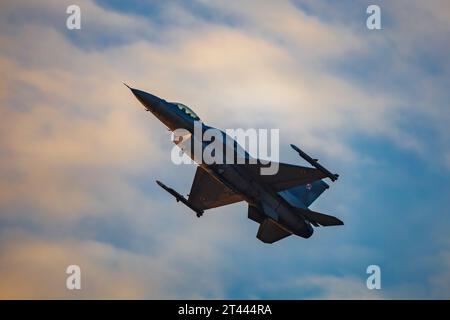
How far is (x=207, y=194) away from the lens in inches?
2734

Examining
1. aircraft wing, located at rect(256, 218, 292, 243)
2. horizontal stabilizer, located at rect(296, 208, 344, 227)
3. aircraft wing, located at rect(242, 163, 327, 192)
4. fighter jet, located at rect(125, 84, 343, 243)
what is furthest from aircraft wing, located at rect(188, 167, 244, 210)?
horizontal stabilizer, located at rect(296, 208, 344, 227)

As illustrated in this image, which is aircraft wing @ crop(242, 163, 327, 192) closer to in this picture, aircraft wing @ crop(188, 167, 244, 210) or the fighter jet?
the fighter jet

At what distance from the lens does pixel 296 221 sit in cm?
6456

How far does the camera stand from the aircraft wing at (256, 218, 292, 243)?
66.8 meters

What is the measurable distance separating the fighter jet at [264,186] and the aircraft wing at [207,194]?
0.62ft

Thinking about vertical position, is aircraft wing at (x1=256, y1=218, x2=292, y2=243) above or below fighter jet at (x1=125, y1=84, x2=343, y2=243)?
below

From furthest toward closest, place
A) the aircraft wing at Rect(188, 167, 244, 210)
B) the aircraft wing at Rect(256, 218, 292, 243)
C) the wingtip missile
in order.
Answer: the aircraft wing at Rect(188, 167, 244, 210)
the aircraft wing at Rect(256, 218, 292, 243)
the wingtip missile

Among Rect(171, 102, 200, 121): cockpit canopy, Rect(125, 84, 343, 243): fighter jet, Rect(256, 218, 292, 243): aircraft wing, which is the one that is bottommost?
Rect(256, 218, 292, 243): aircraft wing

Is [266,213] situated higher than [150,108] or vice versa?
[150,108]

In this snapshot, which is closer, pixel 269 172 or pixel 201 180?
pixel 269 172
